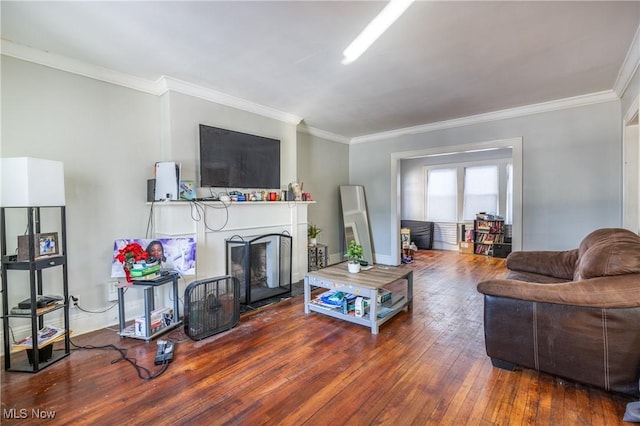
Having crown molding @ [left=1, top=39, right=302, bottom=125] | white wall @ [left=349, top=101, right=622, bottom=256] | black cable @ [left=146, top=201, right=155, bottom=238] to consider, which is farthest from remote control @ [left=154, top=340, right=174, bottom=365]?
white wall @ [left=349, top=101, right=622, bottom=256]

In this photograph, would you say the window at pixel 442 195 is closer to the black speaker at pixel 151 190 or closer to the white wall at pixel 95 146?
the white wall at pixel 95 146

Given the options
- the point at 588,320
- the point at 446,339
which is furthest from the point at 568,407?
the point at 446,339

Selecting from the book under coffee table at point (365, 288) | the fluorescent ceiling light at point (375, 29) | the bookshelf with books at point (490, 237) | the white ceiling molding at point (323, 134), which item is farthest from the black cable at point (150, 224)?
the bookshelf with books at point (490, 237)

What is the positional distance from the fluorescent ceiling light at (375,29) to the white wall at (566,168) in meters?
2.79

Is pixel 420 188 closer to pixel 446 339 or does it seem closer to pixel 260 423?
pixel 446 339

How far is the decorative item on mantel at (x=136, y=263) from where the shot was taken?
2537mm

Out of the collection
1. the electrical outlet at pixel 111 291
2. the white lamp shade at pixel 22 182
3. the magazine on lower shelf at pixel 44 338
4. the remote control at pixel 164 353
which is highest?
the white lamp shade at pixel 22 182

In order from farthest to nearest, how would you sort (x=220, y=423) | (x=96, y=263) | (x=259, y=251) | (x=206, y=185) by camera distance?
(x=259, y=251)
(x=206, y=185)
(x=96, y=263)
(x=220, y=423)

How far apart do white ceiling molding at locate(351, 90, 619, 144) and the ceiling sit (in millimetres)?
151

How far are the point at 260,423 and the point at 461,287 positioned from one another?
340 centimetres

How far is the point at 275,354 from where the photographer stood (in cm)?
231

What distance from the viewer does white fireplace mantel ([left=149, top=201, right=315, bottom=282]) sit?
300 centimetres

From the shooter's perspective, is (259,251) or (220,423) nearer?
(220,423)

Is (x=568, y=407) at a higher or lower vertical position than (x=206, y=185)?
lower
